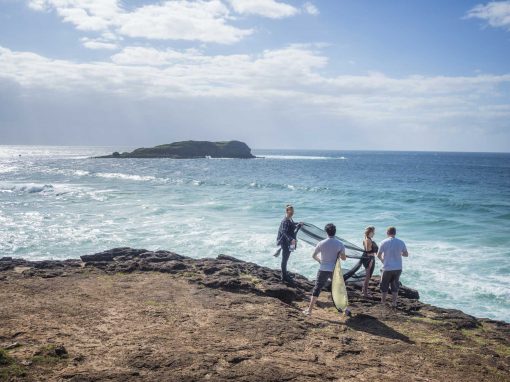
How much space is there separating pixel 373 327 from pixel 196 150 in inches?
5774

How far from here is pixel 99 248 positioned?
18031 millimetres

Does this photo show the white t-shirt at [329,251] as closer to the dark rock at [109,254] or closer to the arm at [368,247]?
the arm at [368,247]

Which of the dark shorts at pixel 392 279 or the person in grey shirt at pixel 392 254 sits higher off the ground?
the person in grey shirt at pixel 392 254

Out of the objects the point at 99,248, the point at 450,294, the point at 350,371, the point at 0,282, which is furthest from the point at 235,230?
the point at 350,371

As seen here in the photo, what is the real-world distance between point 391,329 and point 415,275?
766cm

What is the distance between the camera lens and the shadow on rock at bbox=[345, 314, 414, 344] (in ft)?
25.4

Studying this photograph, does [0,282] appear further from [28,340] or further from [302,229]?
[302,229]

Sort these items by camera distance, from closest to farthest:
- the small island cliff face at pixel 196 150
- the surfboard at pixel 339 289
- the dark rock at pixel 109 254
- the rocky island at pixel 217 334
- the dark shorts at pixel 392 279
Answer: the rocky island at pixel 217 334
the surfboard at pixel 339 289
the dark shorts at pixel 392 279
the dark rock at pixel 109 254
the small island cliff face at pixel 196 150

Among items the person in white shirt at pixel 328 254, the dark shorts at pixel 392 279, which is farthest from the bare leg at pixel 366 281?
the person in white shirt at pixel 328 254

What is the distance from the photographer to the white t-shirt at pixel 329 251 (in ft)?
28.1

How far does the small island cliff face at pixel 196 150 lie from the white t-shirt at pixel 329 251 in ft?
439

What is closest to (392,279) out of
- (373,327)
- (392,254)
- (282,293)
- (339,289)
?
(392,254)

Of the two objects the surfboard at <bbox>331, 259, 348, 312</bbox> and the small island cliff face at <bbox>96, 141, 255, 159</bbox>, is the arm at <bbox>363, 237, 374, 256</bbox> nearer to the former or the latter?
the surfboard at <bbox>331, 259, 348, 312</bbox>

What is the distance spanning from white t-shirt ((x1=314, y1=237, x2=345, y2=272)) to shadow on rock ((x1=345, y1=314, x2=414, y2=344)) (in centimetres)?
114
